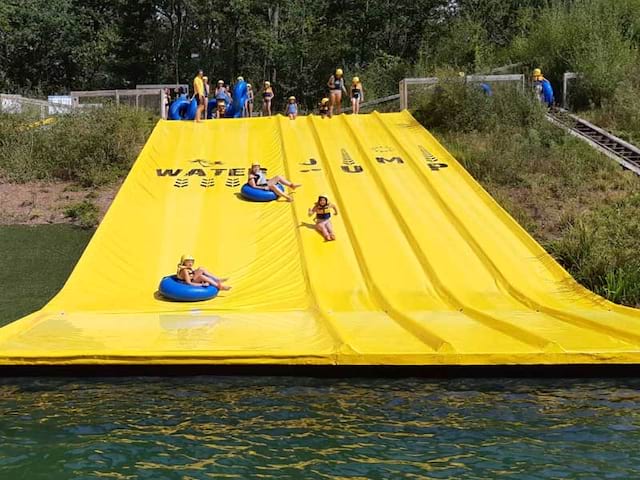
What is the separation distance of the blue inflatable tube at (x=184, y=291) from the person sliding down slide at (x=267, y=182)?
10.8 ft

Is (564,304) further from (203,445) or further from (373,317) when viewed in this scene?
(203,445)

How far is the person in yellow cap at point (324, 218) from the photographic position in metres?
10.4

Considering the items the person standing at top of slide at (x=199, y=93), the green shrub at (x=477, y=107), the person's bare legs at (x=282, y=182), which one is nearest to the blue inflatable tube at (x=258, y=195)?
the person's bare legs at (x=282, y=182)

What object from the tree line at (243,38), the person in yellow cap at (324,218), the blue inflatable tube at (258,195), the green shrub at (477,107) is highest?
the tree line at (243,38)

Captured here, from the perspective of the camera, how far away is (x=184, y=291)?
8609 millimetres

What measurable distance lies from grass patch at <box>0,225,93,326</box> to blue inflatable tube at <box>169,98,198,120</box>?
474 centimetres

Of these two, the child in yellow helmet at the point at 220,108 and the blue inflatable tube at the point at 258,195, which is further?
the child in yellow helmet at the point at 220,108

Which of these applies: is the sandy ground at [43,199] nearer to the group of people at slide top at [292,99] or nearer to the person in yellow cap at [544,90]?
the group of people at slide top at [292,99]

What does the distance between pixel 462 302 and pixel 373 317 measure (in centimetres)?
123

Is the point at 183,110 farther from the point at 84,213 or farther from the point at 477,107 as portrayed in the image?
the point at 477,107

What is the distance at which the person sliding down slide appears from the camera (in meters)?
11.7

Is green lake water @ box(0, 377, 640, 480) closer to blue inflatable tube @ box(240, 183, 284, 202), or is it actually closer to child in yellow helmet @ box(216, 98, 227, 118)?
blue inflatable tube @ box(240, 183, 284, 202)

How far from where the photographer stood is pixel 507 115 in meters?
14.4

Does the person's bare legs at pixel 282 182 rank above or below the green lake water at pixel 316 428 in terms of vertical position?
above
